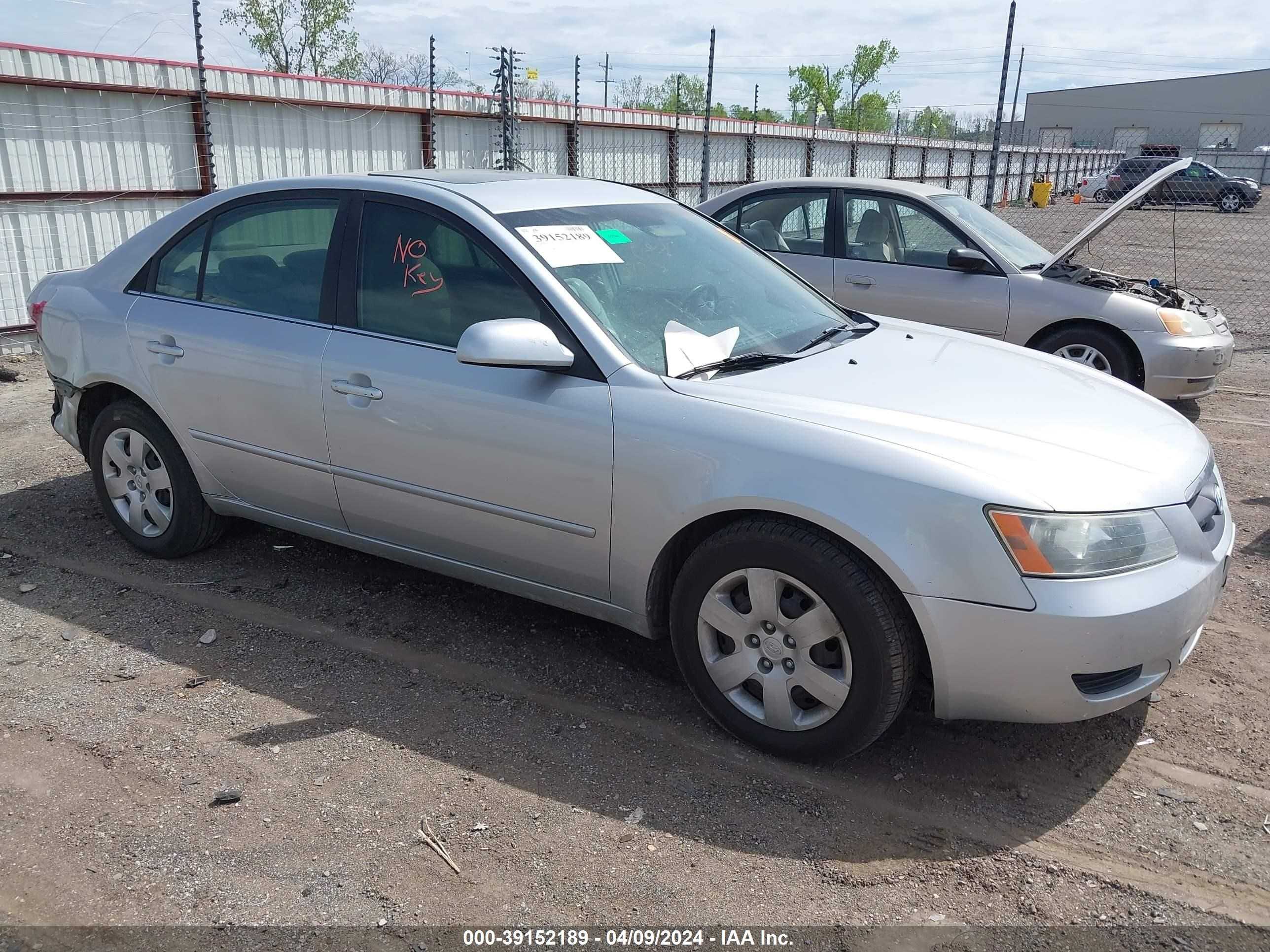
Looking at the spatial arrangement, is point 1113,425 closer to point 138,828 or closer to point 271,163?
point 138,828

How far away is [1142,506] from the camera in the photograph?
2.86 m

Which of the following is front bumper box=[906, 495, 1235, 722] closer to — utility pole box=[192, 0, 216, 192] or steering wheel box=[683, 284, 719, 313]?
steering wheel box=[683, 284, 719, 313]

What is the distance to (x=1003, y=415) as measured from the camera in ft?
10.3

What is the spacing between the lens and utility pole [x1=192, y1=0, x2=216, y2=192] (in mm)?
9898

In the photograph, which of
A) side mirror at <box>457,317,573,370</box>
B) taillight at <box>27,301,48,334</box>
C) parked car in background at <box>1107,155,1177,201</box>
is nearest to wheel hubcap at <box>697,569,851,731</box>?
side mirror at <box>457,317,573,370</box>

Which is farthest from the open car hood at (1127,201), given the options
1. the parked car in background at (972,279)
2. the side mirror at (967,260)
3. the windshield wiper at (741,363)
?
the windshield wiper at (741,363)

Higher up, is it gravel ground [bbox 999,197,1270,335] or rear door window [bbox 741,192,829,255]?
rear door window [bbox 741,192,829,255]

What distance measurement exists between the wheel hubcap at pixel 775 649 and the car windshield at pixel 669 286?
77 cm

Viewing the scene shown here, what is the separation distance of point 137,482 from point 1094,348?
612 cm

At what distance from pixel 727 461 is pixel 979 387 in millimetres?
1005

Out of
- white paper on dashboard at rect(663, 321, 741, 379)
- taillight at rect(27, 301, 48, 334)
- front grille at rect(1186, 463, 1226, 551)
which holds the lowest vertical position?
front grille at rect(1186, 463, 1226, 551)

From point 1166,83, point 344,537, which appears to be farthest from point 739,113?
point 344,537

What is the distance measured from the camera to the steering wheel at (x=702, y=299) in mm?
3676

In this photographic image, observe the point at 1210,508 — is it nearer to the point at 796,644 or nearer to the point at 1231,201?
the point at 796,644
